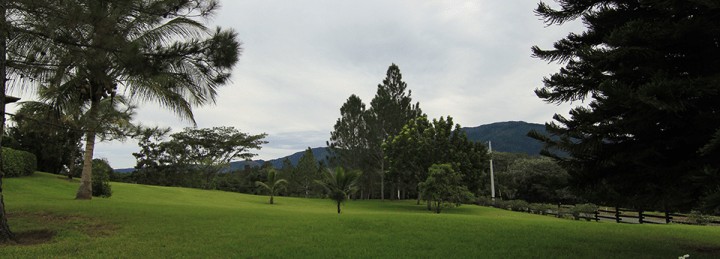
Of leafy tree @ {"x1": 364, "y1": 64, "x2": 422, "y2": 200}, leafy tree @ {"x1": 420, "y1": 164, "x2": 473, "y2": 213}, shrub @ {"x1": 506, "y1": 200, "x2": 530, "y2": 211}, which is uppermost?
leafy tree @ {"x1": 364, "y1": 64, "x2": 422, "y2": 200}

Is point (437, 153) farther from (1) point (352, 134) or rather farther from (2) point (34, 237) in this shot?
(2) point (34, 237)

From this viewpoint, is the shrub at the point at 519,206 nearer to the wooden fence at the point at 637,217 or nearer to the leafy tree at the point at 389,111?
the wooden fence at the point at 637,217

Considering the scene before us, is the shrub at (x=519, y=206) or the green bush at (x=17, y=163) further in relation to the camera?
the shrub at (x=519, y=206)

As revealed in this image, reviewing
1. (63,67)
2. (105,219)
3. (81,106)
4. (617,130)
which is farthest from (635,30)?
(81,106)

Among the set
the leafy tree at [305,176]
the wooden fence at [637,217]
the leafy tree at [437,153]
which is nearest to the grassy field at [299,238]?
the wooden fence at [637,217]

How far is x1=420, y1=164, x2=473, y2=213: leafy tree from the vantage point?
83.7ft

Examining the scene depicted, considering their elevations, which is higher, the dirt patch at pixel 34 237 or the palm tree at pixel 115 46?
the palm tree at pixel 115 46

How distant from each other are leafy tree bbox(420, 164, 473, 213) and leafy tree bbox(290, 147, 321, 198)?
27948mm

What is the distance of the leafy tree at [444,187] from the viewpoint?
83.7ft

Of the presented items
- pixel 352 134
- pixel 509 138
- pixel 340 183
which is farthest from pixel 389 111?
pixel 509 138

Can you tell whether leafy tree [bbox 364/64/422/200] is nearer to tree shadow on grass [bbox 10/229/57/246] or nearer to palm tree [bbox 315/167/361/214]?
palm tree [bbox 315/167/361/214]

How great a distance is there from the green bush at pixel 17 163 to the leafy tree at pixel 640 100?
25651 millimetres

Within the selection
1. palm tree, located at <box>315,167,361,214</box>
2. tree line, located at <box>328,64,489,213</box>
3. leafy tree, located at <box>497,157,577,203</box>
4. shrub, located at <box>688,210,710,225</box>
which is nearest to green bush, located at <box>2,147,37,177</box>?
palm tree, located at <box>315,167,361,214</box>

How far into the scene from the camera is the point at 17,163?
870 inches
